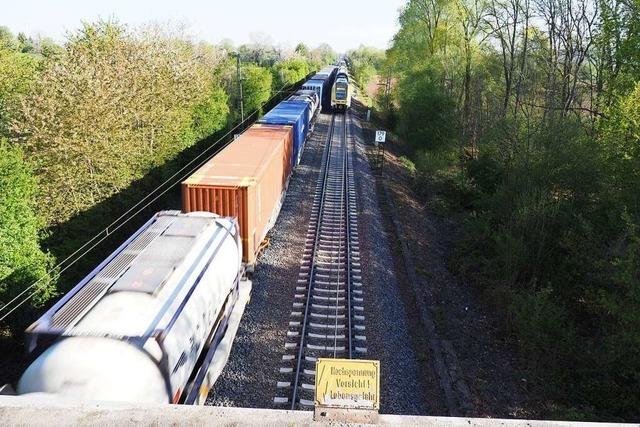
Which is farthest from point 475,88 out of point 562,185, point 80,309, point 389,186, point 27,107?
point 80,309

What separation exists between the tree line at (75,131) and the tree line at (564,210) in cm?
1265

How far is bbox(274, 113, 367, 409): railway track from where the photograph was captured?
978 centimetres

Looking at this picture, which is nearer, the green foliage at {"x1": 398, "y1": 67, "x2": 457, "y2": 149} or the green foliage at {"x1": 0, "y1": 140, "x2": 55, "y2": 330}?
the green foliage at {"x1": 0, "y1": 140, "x2": 55, "y2": 330}

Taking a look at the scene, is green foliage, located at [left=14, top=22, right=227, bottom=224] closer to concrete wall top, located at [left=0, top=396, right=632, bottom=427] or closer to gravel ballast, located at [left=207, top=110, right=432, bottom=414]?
gravel ballast, located at [left=207, top=110, right=432, bottom=414]

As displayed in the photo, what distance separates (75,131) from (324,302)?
32.7 ft

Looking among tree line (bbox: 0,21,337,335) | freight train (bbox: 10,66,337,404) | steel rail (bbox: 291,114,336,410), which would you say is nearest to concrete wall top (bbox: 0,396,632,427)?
A: freight train (bbox: 10,66,337,404)

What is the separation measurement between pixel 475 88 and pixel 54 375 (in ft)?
111

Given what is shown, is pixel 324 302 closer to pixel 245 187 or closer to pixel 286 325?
pixel 286 325

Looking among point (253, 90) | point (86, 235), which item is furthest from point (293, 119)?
point (253, 90)

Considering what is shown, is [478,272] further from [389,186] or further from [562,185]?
[389,186]

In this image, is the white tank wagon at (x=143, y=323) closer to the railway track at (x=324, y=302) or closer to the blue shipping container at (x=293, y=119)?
the railway track at (x=324, y=302)

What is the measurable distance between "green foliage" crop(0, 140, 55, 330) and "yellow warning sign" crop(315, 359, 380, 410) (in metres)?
8.88

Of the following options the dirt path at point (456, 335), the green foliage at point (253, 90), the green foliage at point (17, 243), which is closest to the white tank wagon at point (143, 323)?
the green foliage at point (17, 243)

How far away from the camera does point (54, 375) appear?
5781mm
